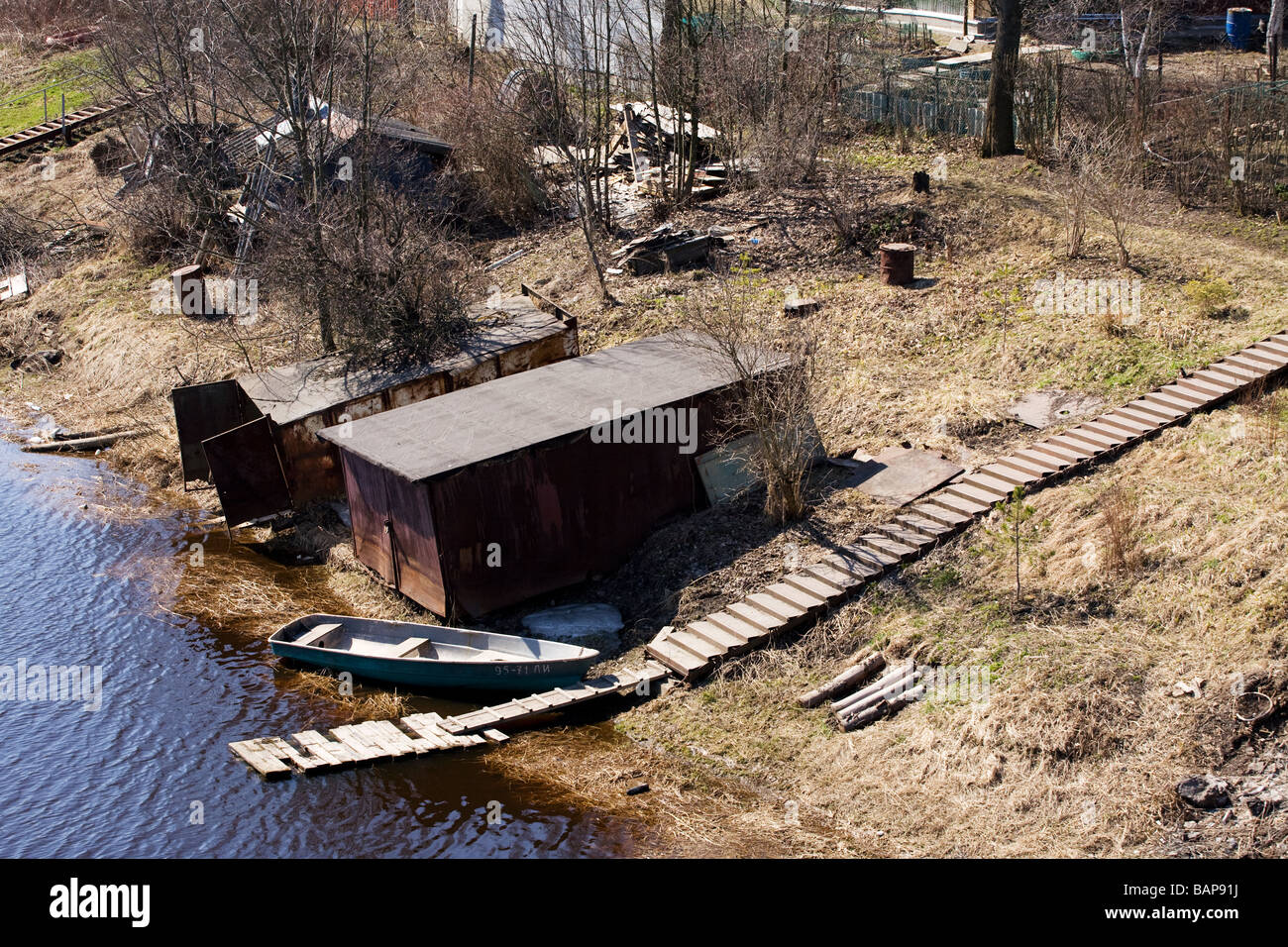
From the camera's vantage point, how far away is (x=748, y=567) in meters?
13.9

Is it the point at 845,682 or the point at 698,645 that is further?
the point at 698,645

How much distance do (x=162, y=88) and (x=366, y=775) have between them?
68.8 feet

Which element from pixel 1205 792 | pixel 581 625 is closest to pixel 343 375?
pixel 581 625

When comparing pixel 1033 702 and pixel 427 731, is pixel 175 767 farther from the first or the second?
pixel 1033 702

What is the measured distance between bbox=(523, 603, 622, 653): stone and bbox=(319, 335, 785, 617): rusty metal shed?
1.42 ft

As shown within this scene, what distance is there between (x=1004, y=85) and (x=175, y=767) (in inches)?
785

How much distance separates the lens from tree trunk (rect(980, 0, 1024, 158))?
74.9ft

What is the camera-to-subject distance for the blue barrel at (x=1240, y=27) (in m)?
29.9

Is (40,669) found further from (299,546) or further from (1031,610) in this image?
(1031,610)

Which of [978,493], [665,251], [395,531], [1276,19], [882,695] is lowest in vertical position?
[882,695]

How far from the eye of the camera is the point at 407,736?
483 inches

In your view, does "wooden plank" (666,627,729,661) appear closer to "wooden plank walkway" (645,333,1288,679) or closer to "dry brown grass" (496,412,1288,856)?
"wooden plank walkway" (645,333,1288,679)
